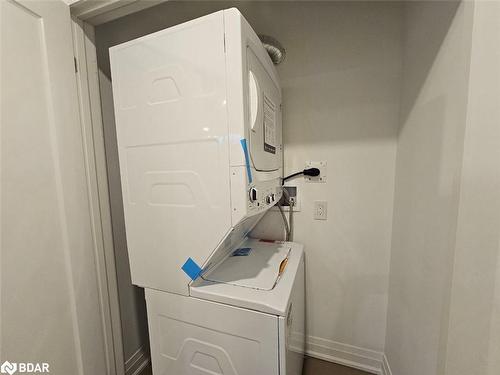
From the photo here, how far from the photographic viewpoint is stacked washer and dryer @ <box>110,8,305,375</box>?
2.67ft

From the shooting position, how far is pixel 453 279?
79cm

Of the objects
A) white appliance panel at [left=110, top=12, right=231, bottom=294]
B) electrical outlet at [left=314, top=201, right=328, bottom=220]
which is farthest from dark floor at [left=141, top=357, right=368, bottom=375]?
white appliance panel at [left=110, top=12, right=231, bottom=294]

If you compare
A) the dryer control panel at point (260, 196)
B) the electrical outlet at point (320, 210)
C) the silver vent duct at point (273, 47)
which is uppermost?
the silver vent duct at point (273, 47)

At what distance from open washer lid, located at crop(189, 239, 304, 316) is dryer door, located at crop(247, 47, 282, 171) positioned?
1.86 ft

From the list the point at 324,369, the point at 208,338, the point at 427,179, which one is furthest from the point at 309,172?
the point at 324,369

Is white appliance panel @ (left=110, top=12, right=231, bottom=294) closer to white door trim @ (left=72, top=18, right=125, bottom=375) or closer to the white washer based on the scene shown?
the white washer

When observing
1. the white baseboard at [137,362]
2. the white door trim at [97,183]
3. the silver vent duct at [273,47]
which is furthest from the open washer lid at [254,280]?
the silver vent duct at [273,47]

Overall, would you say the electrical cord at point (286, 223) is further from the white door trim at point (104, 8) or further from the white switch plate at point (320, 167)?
the white door trim at point (104, 8)

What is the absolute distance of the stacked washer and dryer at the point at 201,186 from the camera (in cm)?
81

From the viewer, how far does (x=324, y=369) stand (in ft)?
5.15

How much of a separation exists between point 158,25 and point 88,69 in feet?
2.66

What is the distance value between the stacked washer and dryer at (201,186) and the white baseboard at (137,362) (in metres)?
0.65

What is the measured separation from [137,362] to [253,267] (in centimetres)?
140

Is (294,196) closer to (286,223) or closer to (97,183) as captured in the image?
(286,223)
